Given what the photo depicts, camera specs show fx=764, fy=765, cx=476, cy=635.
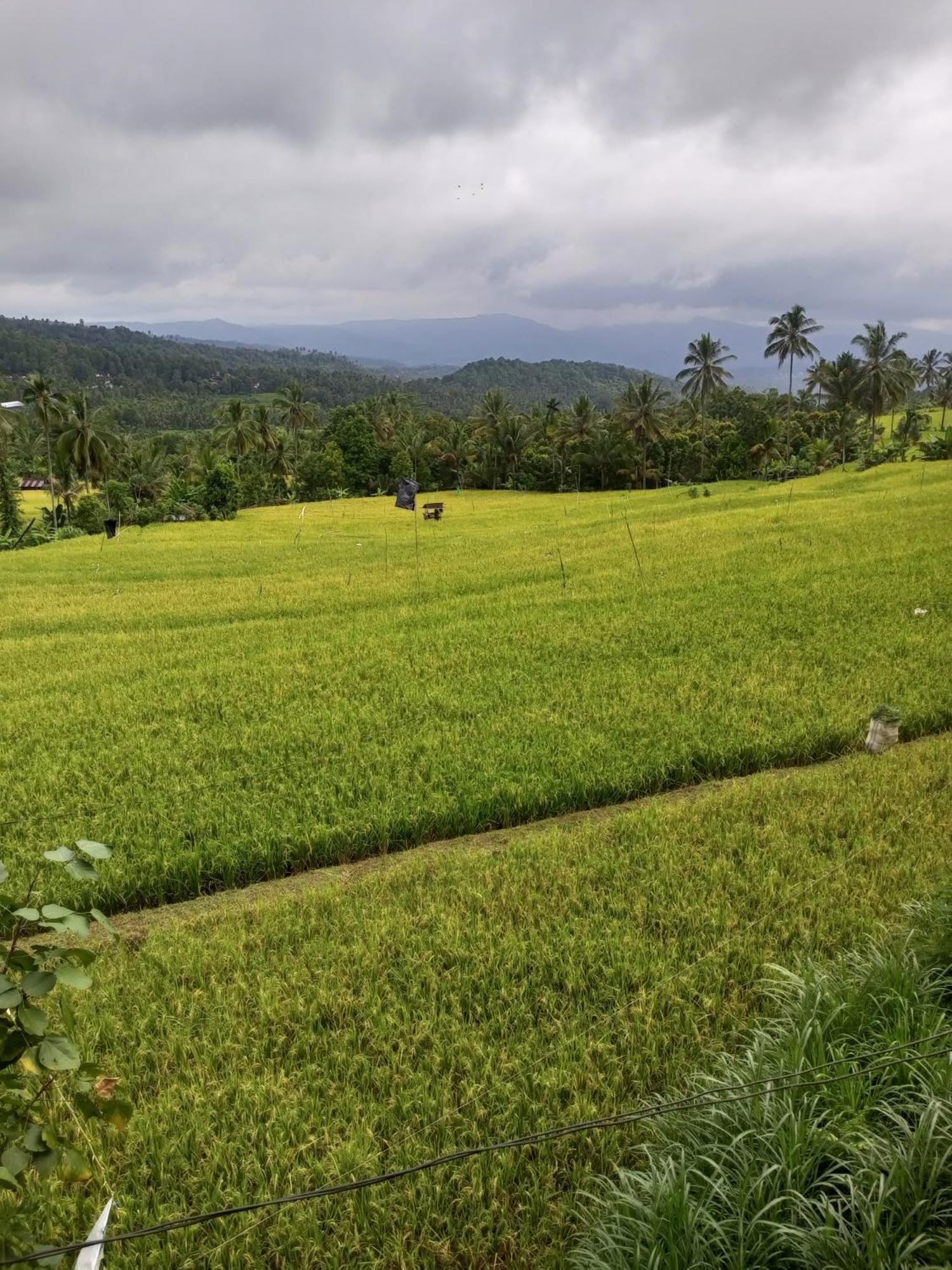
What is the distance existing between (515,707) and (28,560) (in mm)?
22553

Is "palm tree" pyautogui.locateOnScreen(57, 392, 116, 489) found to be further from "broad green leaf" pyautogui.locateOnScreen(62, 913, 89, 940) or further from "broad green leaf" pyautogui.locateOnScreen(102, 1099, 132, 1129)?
"broad green leaf" pyautogui.locateOnScreen(102, 1099, 132, 1129)

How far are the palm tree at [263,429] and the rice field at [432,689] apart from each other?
4050 centimetres

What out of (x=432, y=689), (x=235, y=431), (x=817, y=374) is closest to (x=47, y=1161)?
(x=432, y=689)

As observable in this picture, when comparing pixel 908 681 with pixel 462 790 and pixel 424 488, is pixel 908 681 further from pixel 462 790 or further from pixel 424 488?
pixel 424 488

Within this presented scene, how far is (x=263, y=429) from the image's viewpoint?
57.3 m

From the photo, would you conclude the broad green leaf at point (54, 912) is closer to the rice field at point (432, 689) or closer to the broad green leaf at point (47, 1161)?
the broad green leaf at point (47, 1161)

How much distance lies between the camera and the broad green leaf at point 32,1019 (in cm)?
151

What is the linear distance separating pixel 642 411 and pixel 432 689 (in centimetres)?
4430

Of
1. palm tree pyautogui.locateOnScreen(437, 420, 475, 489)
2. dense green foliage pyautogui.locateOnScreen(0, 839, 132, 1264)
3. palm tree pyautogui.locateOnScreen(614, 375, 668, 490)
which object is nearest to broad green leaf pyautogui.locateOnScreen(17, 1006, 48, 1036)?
dense green foliage pyautogui.locateOnScreen(0, 839, 132, 1264)

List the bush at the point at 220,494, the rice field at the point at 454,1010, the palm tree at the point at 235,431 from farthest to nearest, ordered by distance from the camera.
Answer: the palm tree at the point at 235,431
the bush at the point at 220,494
the rice field at the point at 454,1010

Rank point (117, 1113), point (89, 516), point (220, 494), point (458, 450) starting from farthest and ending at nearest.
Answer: point (458, 450), point (89, 516), point (220, 494), point (117, 1113)

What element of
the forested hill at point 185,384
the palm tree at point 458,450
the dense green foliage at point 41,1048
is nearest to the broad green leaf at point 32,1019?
the dense green foliage at point 41,1048

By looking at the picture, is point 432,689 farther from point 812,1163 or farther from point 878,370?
point 878,370

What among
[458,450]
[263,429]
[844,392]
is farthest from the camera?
[458,450]
